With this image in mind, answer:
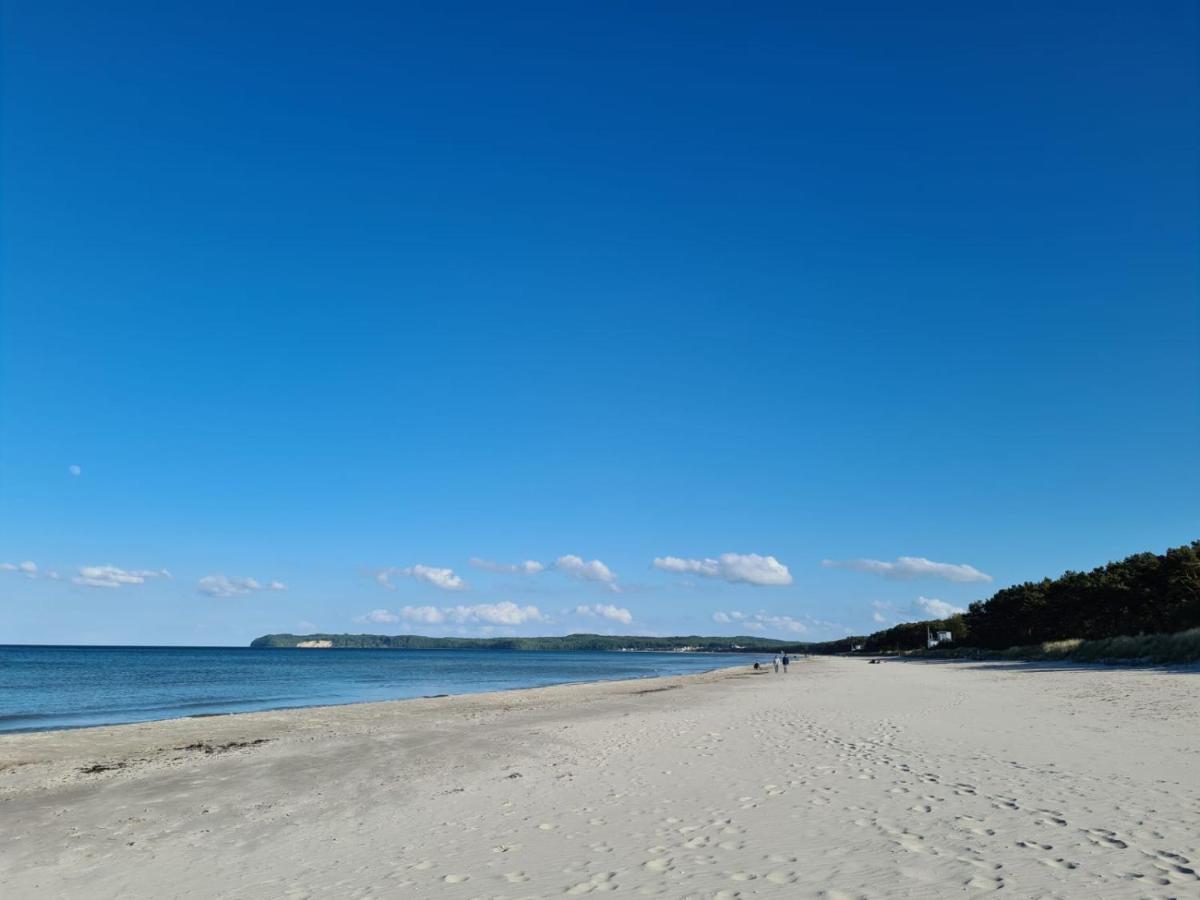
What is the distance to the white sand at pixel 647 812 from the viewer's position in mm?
7824

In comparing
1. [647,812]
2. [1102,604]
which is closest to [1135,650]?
[1102,604]

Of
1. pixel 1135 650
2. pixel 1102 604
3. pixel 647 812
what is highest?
pixel 1102 604

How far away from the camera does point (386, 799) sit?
45.4ft

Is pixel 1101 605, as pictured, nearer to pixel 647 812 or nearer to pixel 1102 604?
pixel 1102 604

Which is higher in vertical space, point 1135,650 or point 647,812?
point 1135,650

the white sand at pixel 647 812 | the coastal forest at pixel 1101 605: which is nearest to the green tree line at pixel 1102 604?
the coastal forest at pixel 1101 605

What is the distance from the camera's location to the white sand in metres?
7.82

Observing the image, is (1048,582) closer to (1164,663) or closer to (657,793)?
(1164,663)

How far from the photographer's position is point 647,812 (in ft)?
36.2

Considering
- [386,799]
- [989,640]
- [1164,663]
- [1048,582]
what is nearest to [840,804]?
[386,799]

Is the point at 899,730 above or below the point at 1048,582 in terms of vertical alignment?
below

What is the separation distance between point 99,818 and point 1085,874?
14855 mm

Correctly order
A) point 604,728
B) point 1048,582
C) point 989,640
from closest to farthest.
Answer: point 604,728, point 1048,582, point 989,640

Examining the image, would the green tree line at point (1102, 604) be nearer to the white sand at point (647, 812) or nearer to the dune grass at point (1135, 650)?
the dune grass at point (1135, 650)
